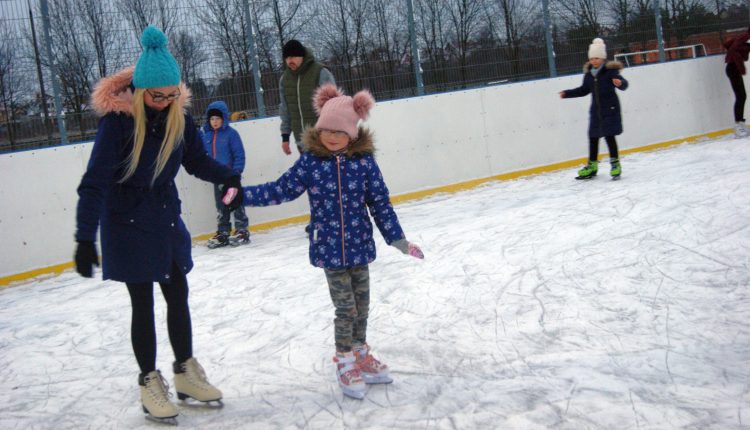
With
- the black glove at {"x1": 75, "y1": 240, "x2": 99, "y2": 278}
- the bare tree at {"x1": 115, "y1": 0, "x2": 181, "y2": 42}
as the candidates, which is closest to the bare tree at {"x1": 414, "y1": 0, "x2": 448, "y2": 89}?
the bare tree at {"x1": 115, "y1": 0, "x2": 181, "y2": 42}

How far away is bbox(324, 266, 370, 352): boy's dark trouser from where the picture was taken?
9.59 ft

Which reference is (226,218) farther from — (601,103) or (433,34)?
(601,103)

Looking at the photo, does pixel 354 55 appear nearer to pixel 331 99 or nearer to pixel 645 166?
pixel 645 166

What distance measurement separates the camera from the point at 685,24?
10.4 metres

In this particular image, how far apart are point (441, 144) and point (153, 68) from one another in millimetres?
Answer: 6025

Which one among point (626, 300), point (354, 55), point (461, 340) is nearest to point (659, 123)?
point (354, 55)

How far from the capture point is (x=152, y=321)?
2748mm

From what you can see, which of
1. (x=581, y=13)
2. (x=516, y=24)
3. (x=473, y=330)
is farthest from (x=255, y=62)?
(x=473, y=330)

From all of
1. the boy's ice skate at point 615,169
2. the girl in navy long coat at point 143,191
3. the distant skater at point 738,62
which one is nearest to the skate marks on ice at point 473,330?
the girl in navy long coat at point 143,191

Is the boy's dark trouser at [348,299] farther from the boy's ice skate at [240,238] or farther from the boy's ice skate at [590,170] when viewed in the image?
the boy's ice skate at [590,170]

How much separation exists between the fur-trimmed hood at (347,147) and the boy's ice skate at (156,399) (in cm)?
110

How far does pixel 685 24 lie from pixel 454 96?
430cm

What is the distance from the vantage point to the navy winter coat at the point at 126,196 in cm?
254

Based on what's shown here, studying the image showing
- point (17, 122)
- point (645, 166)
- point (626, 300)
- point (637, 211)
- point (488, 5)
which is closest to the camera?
point (626, 300)
